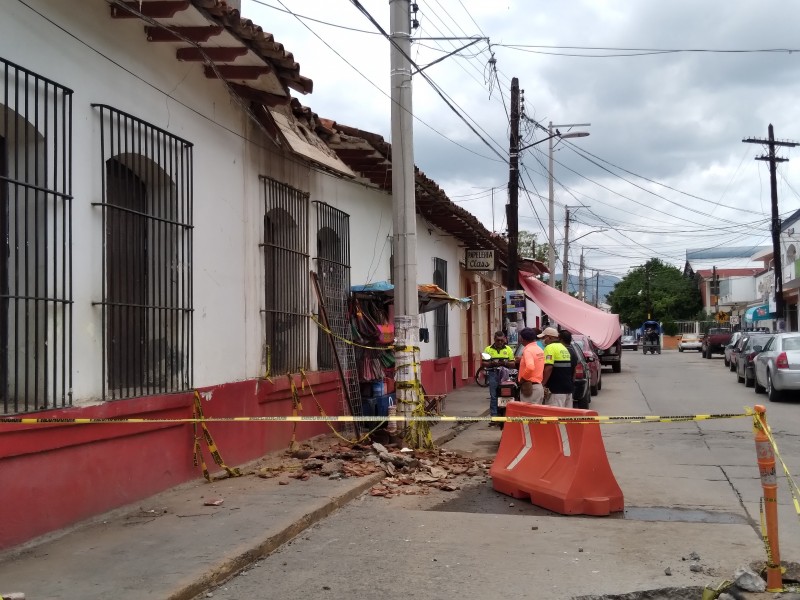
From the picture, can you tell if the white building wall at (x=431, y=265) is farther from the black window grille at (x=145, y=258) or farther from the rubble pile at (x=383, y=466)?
the black window grille at (x=145, y=258)

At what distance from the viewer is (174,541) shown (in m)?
6.30

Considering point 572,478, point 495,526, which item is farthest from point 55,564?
point 572,478

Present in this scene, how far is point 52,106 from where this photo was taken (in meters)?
6.65

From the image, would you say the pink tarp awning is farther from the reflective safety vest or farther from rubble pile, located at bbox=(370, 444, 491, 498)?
rubble pile, located at bbox=(370, 444, 491, 498)

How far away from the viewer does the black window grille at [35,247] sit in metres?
6.27

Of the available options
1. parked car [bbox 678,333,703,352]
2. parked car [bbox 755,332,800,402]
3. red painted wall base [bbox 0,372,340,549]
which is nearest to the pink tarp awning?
parked car [bbox 755,332,800,402]

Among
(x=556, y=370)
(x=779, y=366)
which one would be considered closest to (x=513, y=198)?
(x=779, y=366)

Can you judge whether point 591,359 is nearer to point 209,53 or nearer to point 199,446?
point 199,446

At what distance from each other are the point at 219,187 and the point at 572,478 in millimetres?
5044

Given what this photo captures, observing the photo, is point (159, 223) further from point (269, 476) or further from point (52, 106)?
point (269, 476)

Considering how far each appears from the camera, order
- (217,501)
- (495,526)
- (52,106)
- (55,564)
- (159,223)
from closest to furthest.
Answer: (55,564) < (52,106) < (495,526) < (217,501) < (159,223)

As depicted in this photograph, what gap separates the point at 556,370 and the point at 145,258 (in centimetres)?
618

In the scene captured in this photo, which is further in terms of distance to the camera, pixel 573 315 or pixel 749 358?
pixel 573 315

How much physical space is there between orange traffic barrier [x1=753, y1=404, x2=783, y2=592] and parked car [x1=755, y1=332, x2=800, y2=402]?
13216 millimetres
